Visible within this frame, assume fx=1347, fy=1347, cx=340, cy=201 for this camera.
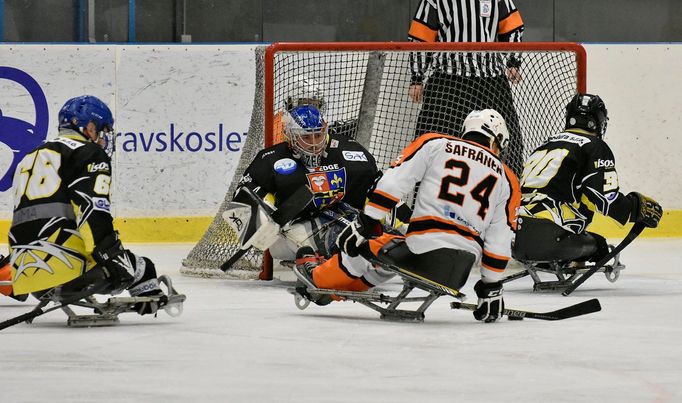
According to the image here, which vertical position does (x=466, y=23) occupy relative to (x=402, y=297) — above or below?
above

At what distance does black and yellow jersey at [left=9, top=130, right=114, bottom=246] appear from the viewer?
4664mm

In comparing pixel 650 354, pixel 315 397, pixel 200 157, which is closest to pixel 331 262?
pixel 650 354

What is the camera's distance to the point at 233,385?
11.8 ft

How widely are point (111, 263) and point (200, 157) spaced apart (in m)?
3.97

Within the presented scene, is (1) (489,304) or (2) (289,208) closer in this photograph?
(1) (489,304)

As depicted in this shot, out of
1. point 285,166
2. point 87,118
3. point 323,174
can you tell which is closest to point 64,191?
point 87,118

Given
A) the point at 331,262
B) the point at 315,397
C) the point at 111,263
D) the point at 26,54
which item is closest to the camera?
the point at 315,397

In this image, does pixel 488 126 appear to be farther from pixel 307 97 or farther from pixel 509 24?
pixel 509 24

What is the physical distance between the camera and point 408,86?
7613mm

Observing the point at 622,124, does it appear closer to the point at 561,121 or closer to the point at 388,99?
the point at 561,121

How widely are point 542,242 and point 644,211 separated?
1.61ft

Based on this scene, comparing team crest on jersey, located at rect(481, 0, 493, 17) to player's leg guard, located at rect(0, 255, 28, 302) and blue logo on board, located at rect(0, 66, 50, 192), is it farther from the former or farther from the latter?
player's leg guard, located at rect(0, 255, 28, 302)

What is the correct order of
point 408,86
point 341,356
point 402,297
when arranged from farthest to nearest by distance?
point 408,86 < point 402,297 < point 341,356

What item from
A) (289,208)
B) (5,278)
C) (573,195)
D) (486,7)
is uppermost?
(486,7)
